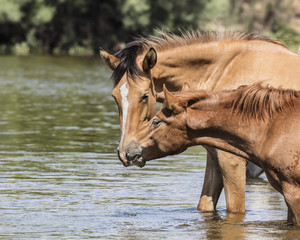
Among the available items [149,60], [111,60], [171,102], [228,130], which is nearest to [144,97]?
[149,60]

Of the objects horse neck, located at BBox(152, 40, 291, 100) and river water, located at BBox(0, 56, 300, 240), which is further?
horse neck, located at BBox(152, 40, 291, 100)

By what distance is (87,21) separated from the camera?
61406mm

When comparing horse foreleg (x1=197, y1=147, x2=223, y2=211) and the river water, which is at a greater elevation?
horse foreleg (x1=197, y1=147, x2=223, y2=211)

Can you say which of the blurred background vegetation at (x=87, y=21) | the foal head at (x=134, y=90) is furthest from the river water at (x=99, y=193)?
the blurred background vegetation at (x=87, y=21)

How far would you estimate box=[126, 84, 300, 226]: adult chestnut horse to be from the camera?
7.55 meters

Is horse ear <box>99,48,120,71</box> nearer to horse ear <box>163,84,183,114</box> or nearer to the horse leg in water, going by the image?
horse ear <box>163,84,183,114</box>

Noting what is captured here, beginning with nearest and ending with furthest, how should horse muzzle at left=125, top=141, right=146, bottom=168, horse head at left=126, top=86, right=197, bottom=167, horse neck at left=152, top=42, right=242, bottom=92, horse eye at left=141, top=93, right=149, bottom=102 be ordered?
horse head at left=126, top=86, right=197, bottom=167, horse muzzle at left=125, top=141, right=146, bottom=168, horse eye at left=141, top=93, right=149, bottom=102, horse neck at left=152, top=42, right=242, bottom=92

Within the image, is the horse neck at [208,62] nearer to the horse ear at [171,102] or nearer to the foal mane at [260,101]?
the foal mane at [260,101]

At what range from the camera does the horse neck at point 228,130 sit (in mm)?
7754

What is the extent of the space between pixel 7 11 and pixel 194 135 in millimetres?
46884

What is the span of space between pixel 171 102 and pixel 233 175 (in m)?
1.56

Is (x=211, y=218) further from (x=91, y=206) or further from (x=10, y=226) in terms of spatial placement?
(x=10, y=226)

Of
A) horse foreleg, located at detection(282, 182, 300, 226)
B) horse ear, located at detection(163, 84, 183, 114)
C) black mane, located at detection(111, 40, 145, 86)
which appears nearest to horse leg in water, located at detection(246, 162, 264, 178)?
black mane, located at detection(111, 40, 145, 86)

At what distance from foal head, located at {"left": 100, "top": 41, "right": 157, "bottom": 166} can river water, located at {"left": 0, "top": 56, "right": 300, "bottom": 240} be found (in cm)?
115
